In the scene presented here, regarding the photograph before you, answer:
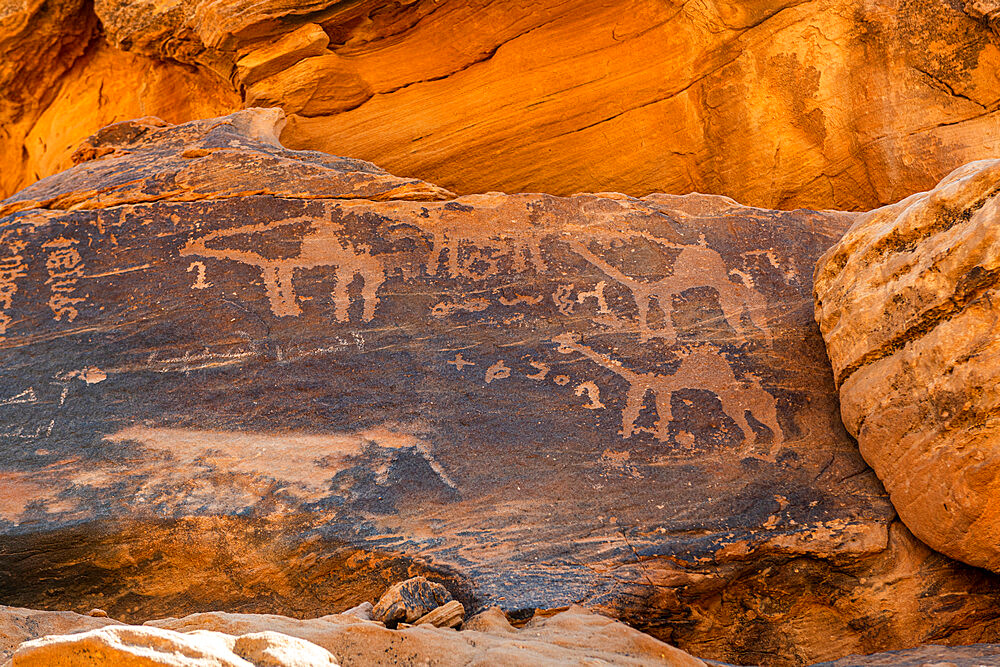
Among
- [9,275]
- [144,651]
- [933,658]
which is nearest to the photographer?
[144,651]

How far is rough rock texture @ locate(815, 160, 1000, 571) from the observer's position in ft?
9.62

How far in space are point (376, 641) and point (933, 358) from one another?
229cm

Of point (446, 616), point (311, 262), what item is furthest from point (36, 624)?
point (311, 262)

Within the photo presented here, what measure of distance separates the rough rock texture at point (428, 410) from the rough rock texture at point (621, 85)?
1202 mm

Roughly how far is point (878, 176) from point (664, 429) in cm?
324

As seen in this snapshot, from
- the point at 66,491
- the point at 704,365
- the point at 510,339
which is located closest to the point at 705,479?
the point at 704,365

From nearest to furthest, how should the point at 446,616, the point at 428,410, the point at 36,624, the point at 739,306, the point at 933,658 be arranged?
the point at 36,624 < the point at 446,616 < the point at 933,658 < the point at 428,410 < the point at 739,306

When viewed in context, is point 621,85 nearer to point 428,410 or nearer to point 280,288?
point 280,288

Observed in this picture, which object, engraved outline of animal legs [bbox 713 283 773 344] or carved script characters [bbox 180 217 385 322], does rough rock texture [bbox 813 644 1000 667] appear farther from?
carved script characters [bbox 180 217 385 322]

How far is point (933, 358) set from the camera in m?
3.09

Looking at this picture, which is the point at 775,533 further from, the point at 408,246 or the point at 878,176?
the point at 878,176

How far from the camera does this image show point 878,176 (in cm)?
577

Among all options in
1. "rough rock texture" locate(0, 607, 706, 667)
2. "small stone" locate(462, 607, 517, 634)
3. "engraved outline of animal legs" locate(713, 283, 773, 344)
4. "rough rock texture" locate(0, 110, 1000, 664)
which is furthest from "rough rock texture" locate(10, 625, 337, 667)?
"engraved outline of animal legs" locate(713, 283, 773, 344)

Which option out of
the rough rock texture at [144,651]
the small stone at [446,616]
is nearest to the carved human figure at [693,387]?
the small stone at [446,616]
